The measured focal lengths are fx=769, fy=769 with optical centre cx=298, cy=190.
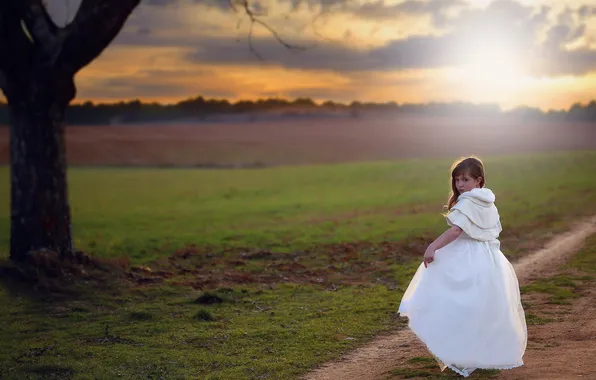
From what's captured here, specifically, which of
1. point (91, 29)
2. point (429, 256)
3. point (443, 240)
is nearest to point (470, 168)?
point (443, 240)

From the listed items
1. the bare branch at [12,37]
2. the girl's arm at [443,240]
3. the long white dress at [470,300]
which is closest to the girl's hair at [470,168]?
the long white dress at [470,300]

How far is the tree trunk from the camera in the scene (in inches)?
549

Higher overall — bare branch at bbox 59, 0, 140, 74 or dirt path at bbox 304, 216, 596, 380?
bare branch at bbox 59, 0, 140, 74

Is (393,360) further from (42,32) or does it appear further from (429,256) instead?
(42,32)

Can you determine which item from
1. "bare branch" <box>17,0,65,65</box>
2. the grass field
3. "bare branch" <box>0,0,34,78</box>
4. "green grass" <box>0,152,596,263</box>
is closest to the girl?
the grass field

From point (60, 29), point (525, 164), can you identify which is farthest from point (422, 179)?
point (60, 29)

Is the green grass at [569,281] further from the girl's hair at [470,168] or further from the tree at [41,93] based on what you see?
the tree at [41,93]

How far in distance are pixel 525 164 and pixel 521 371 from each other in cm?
3812

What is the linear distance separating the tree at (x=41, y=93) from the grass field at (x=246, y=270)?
1.33 meters

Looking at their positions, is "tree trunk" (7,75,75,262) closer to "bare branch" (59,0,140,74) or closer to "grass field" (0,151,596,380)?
"bare branch" (59,0,140,74)

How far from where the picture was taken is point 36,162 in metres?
13.9

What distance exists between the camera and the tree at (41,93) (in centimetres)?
1385

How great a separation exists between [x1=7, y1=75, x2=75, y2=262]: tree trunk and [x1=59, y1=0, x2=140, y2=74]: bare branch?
46 centimetres

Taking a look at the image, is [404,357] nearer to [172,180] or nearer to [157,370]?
[157,370]
